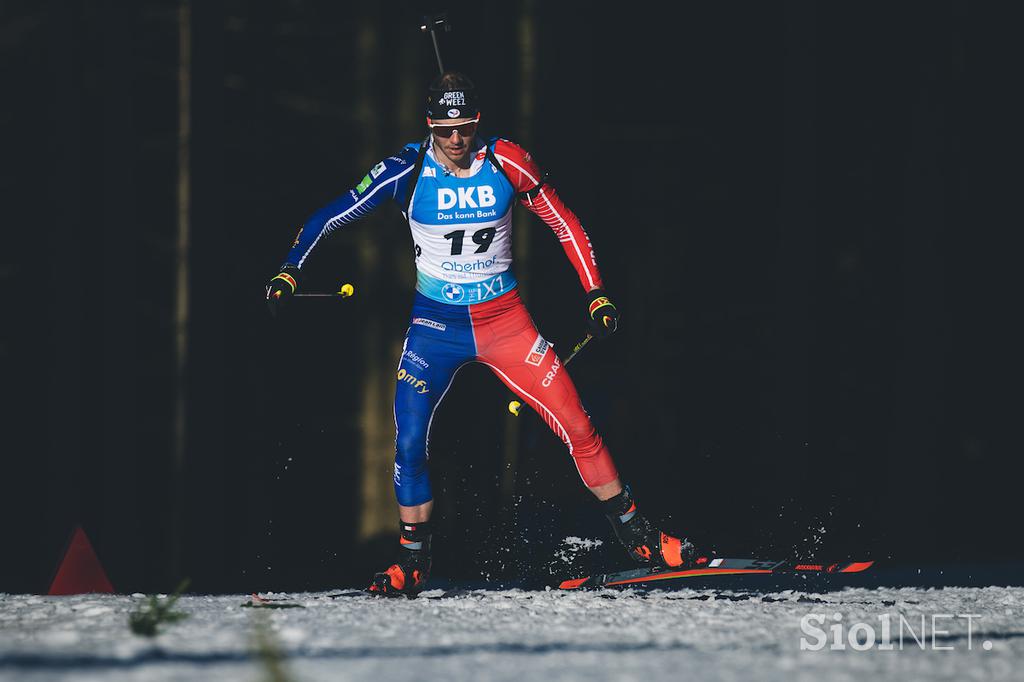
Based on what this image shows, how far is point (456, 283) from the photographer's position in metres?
5.70

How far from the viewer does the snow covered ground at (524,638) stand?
13.0ft

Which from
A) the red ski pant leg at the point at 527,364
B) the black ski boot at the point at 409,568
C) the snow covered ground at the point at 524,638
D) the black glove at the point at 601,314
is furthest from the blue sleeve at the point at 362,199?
the snow covered ground at the point at 524,638

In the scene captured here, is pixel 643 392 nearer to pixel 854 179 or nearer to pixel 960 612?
pixel 854 179

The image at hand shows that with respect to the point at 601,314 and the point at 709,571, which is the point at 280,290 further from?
the point at 709,571

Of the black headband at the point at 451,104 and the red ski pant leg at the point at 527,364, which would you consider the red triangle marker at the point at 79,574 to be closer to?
the red ski pant leg at the point at 527,364

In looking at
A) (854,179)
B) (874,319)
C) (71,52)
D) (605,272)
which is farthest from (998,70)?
(71,52)

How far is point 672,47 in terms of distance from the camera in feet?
24.7

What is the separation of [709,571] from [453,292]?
74.9 inches

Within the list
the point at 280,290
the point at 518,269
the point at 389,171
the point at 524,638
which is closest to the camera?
the point at 524,638

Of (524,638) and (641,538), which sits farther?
(641,538)

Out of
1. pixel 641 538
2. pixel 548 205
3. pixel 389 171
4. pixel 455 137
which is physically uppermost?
pixel 455 137

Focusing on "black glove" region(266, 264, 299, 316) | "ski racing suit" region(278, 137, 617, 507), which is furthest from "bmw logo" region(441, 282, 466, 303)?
"black glove" region(266, 264, 299, 316)

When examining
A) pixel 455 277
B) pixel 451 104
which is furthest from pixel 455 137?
pixel 455 277

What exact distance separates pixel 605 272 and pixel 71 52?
3428 millimetres
